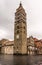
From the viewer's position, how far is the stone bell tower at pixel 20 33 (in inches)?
2381

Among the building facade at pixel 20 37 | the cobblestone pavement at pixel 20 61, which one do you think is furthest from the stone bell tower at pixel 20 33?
the cobblestone pavement at pixel 20 61

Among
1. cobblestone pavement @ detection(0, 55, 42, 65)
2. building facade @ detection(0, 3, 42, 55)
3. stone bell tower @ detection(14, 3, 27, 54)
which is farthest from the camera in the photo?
building facade @ detection(0, 3, 42, 55)

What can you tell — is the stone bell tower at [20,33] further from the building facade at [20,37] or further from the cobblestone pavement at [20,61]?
the cobblestone pavement at [20,61]

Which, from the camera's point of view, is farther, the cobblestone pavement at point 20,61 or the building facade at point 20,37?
the building facade at point 20,37

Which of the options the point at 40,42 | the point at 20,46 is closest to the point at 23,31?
the point at 20,46

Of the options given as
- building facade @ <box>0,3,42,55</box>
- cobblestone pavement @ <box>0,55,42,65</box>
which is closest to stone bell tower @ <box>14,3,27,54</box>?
building facade @ <box>0,3,42,55</box>

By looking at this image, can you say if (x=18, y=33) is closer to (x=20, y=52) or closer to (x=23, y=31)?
(x=23, y=31)

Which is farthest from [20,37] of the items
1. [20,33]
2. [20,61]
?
[20,61]

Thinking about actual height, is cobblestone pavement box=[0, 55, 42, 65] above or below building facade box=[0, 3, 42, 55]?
below

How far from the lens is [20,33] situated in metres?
61.5

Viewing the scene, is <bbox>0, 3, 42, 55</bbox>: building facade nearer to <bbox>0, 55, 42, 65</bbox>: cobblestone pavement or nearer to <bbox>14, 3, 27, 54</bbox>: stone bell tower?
<bbox>14, 3, 27, 54</bbox>: stone bell tower

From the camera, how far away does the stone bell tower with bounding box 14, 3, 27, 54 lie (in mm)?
60469

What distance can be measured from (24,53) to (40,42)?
29076 millimetres

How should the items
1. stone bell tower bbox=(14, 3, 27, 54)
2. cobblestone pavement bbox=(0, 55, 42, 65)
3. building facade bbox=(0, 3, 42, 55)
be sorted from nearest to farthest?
cobblestone pavement bbox=(0, 55, 42, 65) → stone bell tower bbox=(14, 3, 27, 54) → building facade bbox=(0, 3, 42, 55)
